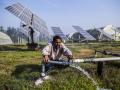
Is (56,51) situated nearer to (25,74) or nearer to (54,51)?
Answer: (54,51)

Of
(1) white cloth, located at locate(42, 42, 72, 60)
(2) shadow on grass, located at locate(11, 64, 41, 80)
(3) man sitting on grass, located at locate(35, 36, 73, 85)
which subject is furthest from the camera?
(2) shadow on grass, located at locate(11, 64, 41, 80)

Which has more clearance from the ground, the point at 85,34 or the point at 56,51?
the point at 85,34

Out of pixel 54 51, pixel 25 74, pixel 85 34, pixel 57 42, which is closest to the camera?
pixel 57 42

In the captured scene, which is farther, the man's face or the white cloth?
the white cloth

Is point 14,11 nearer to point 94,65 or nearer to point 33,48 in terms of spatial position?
point 33,48

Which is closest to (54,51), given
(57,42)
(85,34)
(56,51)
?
(56,51)

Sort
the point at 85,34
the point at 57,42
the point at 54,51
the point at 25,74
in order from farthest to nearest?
the point at 85,34, the point at 25,74, the point at 54,51, the point at 57,42

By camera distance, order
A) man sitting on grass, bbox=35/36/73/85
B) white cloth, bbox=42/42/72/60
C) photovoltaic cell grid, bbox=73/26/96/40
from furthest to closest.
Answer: photovoltaic cell grid, bbox=73/26/96/40
white cloth, bbox=42/42/72/60
man sitting on grass, bbox=35/36/73/85

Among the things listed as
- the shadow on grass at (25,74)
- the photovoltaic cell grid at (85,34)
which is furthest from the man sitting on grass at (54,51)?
the photovoltaic cell grid at (85,34)

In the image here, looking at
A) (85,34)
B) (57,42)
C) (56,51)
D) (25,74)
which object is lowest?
(25,74)

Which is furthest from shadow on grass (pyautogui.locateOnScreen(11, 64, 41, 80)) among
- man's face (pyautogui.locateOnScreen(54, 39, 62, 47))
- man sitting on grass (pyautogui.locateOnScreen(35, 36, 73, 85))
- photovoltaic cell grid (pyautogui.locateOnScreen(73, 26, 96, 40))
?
photovoltaic cell grid (pyautogui.locateOnScreen(73, 26, 96, 40))

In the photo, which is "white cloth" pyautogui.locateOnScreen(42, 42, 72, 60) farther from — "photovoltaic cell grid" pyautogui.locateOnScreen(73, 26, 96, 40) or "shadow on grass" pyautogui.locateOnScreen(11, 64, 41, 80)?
"photovoltaic cell grid" pyautogui.locateOnScreen(73, 26, 96, 40)

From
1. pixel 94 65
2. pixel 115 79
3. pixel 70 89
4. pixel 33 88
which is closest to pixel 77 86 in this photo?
pixel 70 89

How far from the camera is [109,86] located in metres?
7.71
